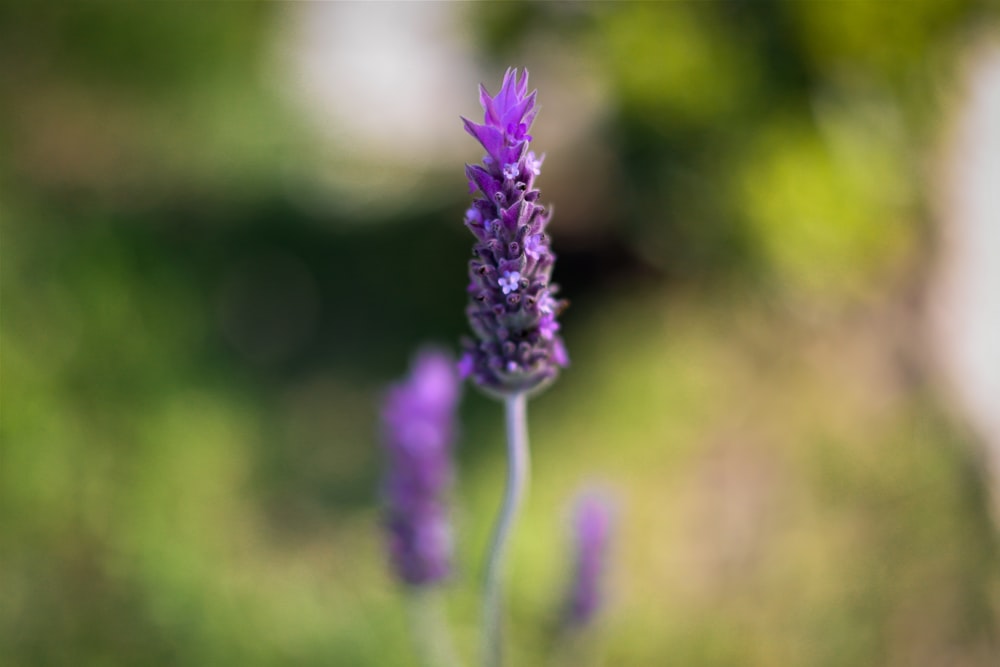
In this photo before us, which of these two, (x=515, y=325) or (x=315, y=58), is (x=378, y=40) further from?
(x=515, y=325)

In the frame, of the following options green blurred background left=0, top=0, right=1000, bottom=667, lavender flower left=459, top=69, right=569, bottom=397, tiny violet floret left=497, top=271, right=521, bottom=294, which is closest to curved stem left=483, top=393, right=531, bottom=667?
lavender flower left=459, top=69, right=569, bottom=397

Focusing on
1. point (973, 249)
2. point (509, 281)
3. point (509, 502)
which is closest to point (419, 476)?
point (509, 502)

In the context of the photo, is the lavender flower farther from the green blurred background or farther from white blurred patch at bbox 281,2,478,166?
white blurred patch at bbox 281,2,478,166

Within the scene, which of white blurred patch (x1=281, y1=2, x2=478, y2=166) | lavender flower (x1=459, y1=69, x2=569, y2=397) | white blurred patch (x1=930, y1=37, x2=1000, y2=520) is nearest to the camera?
lavender flower (x1=459, y1=69, x2=569, y2=397)

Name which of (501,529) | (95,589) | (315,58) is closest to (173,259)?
(95,589)

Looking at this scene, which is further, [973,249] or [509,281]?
[973,249]

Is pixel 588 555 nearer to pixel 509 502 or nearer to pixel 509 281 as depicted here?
pixel 509 502

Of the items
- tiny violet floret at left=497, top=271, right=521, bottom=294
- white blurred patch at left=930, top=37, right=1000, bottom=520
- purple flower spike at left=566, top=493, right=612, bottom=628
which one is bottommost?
purple flower spike at left=566, top=493, right=612, bottom=628
